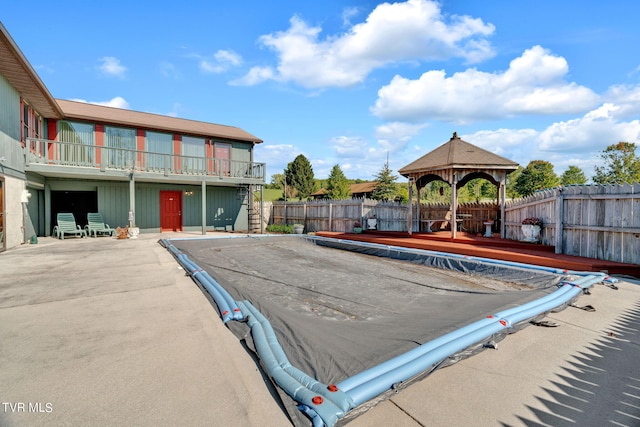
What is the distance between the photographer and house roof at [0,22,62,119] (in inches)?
277

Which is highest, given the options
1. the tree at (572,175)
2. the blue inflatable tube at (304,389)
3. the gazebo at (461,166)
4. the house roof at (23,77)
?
the tree at (572,175)

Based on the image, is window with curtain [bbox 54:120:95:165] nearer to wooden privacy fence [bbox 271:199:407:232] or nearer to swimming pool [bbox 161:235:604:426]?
swimming pool [bbox 161:235:604:426]

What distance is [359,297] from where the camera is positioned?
4684 mm

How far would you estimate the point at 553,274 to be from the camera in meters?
5.60

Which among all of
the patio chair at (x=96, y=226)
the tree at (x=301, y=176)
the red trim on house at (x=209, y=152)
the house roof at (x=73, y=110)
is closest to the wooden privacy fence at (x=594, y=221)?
the house roof at (x=73, y=110)

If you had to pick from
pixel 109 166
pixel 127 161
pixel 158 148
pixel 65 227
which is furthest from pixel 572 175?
pixel 65 227

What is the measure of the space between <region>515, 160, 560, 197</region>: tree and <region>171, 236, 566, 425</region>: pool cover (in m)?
41.9

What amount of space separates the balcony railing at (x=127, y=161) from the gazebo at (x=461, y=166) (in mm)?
7838

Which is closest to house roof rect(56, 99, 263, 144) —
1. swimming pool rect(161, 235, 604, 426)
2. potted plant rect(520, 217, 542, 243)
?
swimming pool rect(161, 235, 604, 426)

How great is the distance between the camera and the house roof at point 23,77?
7030 mm

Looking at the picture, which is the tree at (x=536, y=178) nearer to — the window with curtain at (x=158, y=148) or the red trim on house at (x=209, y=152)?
the red trim on house at (x=209, y=152)

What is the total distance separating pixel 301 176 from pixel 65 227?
3542 cm

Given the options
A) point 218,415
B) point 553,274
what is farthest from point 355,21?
point 218,415

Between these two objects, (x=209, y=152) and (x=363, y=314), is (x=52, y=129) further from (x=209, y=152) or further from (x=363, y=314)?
(x=363, y=314)
